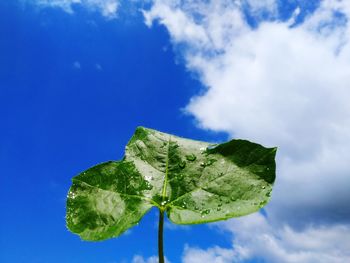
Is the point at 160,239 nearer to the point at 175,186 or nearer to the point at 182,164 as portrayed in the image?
the point at 175,186

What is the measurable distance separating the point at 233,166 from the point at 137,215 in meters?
0.40

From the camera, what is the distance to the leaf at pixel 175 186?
1.73 m

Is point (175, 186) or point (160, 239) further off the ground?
point (175, 186)

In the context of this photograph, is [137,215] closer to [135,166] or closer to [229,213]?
[135,166]

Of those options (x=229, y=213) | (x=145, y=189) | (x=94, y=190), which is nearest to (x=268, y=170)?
(x=229, y=213)

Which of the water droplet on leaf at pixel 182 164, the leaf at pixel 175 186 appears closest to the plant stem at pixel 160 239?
the leaf at pixel 175 186

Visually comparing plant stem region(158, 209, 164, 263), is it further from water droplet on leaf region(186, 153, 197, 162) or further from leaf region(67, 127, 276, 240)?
water droplet on leaf region(186, 153, 197, 162)

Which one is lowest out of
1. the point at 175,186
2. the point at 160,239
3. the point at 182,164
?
the point at 160,239

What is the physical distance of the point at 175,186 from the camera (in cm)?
189

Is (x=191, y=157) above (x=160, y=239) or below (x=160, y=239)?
above

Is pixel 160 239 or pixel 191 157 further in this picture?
pixel 191 157

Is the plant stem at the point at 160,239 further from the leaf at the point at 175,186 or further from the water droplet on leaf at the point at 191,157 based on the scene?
the water droplet on leaf at the point at 191,157

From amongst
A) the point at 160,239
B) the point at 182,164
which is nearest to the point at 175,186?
the point at 182,164

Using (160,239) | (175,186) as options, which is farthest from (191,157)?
(160,239)
